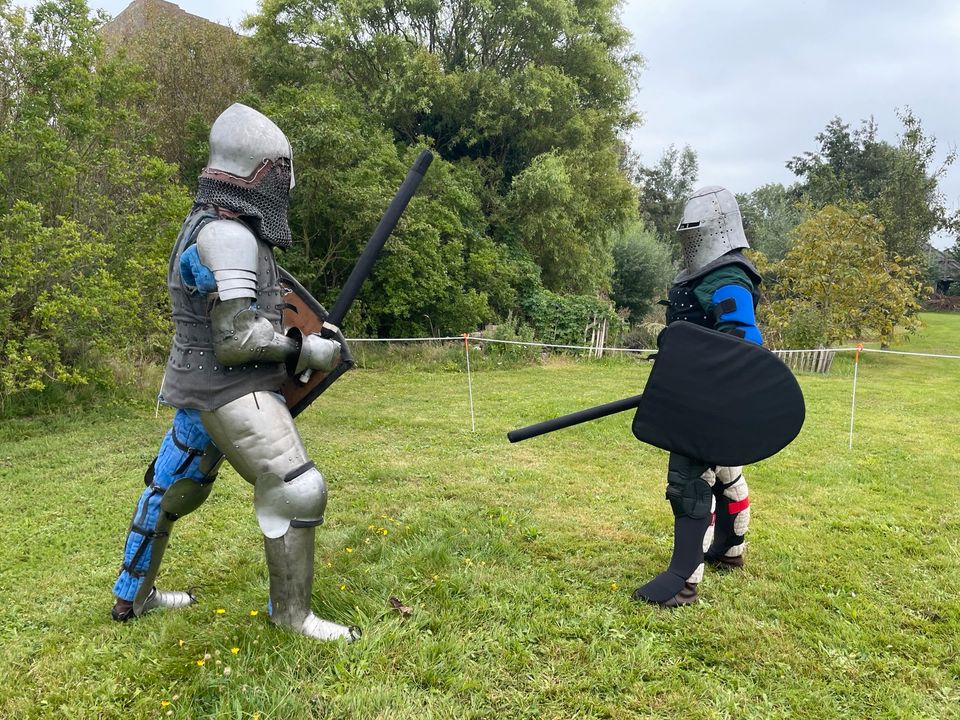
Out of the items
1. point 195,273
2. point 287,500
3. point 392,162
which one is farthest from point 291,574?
point 392,162

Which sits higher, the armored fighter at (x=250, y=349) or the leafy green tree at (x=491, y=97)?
the leafy green tree at (x=491, y=97)

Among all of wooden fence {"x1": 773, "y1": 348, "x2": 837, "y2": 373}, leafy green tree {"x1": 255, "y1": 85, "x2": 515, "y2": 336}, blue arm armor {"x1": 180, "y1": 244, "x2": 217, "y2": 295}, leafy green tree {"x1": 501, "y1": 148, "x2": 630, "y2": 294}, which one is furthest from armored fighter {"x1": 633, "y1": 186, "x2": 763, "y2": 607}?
leafy green tree {"x1": 501, "y1": 148, "x2": 630, "y2": 294}

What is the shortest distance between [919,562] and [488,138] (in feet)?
49.3

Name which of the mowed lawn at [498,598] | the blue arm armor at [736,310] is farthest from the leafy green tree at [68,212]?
the blue arm armor at [736,310]

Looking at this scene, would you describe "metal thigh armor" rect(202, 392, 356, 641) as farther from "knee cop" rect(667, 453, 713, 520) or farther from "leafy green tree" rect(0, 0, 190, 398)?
"leafy green tree" rect(0, 0, 190, 398)

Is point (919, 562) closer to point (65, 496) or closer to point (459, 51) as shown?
point (65, 496)

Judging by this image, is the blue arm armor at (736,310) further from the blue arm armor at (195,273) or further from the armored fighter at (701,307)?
the blue arm armor at (195,273)

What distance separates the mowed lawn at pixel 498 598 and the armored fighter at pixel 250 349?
1.27 ft

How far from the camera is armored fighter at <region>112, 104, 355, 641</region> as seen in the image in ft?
7.70

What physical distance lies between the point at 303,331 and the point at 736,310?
6.55ft

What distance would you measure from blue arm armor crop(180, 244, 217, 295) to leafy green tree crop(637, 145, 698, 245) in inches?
1414

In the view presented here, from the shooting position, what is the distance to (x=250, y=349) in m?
2.35

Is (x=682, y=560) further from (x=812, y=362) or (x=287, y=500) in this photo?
(x=812, y=362)

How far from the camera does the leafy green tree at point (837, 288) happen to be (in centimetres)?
1509
